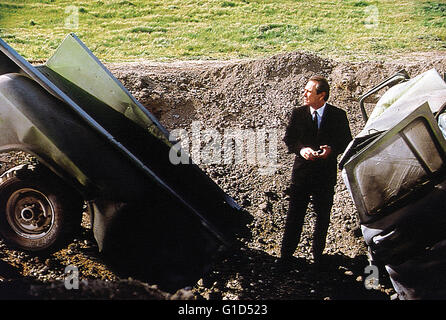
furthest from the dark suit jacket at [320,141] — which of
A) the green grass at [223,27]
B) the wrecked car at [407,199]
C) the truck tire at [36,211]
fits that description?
the green grass at [223,27]

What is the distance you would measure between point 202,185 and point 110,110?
131 cm

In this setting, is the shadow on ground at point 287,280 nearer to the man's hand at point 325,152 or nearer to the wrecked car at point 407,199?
the wrecked car at point 407,199

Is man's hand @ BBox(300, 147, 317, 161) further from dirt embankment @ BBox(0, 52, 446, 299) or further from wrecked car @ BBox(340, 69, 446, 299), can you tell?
dirt embankment @ BBox(0, 52, 446, 299)

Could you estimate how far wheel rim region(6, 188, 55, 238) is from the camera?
129 inches

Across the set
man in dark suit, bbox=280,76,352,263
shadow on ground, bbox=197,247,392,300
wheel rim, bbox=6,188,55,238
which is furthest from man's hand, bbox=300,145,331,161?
wheel rim, bbox=6,188,55,238

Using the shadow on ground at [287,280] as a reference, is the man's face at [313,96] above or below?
above

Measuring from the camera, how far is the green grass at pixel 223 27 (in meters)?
13.4

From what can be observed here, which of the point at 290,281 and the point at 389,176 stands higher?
the point at 389,176

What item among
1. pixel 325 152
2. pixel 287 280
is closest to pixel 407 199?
pixel 325 152

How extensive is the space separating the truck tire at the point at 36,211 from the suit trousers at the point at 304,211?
1964 millimetres
